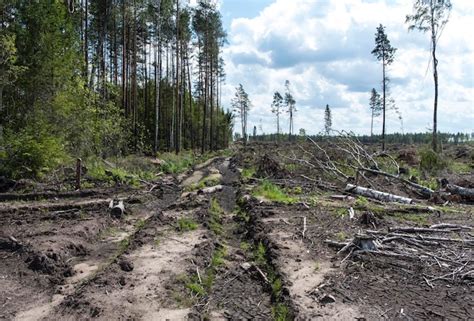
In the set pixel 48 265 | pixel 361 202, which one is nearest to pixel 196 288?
pixel 48 265

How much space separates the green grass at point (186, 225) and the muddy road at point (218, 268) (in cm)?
Result: 4

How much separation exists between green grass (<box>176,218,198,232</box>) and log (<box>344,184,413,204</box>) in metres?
6.47

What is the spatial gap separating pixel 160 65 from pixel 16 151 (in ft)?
65.4

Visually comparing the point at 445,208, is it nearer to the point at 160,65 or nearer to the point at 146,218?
the point at 146,218

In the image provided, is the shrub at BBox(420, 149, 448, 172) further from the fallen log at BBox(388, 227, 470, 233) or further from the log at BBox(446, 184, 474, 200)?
the fallen log at BBox(388, 227, 470, 233)

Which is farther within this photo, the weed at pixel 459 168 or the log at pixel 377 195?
the weed at pixel 459 168

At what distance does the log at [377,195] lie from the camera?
1292 centimetres

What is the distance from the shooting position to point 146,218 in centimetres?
1121

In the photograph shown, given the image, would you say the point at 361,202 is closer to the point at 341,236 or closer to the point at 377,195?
the point at 377,195

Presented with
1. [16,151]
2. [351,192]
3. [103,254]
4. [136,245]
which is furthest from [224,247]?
[16,151]

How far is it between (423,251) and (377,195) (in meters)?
6.50

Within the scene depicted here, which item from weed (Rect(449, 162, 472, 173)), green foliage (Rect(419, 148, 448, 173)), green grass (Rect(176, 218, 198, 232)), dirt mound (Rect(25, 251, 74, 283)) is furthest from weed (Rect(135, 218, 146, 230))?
weed (Rect(449, 162, 472, 173))

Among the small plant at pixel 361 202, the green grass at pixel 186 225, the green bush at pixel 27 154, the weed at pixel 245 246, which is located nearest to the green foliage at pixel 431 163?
the small plant at pixel 361 202

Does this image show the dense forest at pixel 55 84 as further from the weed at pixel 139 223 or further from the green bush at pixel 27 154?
the weed at pixel 139 223
